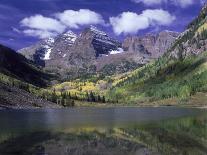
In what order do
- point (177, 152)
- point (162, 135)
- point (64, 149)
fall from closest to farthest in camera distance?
point (177, 152)
point (64, 149)
point (162, 135)

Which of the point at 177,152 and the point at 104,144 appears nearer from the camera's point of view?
the point at 177,152

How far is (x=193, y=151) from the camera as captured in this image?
6831 centimetres

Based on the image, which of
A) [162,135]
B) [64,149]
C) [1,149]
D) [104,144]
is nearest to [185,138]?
[162,135]

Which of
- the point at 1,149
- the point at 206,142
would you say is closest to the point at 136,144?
the point at 206,142

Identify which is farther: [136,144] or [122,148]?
[136,144]

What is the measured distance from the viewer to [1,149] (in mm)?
69500

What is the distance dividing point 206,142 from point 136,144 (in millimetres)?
12060

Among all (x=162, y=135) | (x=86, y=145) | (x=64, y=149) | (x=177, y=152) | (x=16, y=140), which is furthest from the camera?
(x=162, y=135)

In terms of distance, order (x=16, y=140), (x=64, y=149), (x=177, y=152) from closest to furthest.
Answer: (x=177, y=152) → (x=64, y=149) → (x=16, y=140)

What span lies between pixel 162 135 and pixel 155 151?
25.6 metres

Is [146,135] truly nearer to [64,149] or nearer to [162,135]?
[162,135]

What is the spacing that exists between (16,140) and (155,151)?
2842cm

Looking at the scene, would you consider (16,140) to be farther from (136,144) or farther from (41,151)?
(136,144)

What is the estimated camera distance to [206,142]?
7850 centimetres
